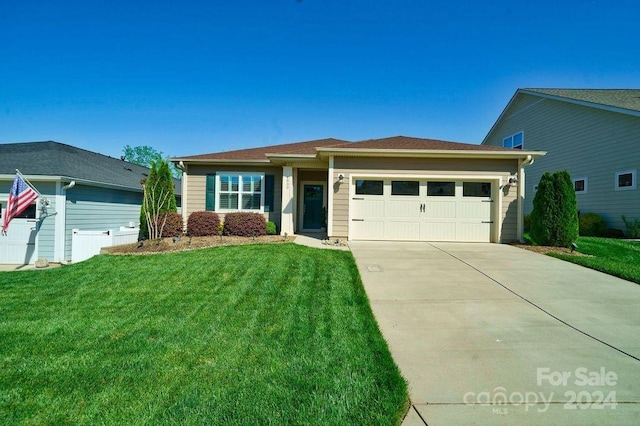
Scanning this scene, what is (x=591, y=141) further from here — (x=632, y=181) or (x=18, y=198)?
(x=18, y=198)

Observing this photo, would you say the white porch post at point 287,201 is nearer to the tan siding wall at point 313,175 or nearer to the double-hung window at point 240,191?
the double-hung window at point 240,191

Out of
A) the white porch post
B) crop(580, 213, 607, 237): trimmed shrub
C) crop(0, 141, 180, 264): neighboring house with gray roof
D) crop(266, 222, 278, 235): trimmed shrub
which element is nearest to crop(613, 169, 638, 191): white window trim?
crop(580, 213, 607, 237): trimmed shrub

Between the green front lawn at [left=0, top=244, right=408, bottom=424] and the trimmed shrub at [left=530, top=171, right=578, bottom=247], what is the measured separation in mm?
6379

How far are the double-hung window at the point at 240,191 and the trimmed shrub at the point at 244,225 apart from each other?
3.22 feet

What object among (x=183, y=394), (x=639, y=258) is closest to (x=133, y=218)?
(x=183, y=394)

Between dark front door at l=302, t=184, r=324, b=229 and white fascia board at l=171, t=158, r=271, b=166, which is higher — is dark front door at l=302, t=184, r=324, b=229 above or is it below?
below

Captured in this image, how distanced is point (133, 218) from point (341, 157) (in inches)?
404

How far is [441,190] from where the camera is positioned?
9.55 metres

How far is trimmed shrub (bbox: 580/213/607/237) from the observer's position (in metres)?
12.1

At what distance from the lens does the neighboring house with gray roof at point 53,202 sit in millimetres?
10031

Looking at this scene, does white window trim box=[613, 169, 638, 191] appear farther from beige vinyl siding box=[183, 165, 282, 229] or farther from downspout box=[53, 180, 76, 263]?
downspout box=[53, 180, 76, 263]

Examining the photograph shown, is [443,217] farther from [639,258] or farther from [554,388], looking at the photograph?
[554,388]

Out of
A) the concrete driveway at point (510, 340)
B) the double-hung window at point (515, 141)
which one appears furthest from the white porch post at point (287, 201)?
the double-hung window at point (515, 141)

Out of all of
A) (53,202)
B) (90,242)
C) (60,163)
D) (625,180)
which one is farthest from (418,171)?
(60,163)
